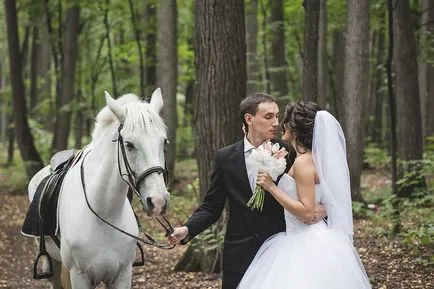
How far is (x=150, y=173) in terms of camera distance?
443 centimetres

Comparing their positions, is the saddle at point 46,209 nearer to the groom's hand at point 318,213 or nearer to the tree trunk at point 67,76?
the groom's hand at point 318,213

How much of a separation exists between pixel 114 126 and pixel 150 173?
34.2 inches

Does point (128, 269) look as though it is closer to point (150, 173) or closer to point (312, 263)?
point (150, 173)

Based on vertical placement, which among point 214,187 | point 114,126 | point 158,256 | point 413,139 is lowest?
point 158,256

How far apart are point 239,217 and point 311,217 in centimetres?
58

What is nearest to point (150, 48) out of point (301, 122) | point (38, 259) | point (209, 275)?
point (209, 275)

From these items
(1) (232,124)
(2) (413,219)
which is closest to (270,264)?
(1) (232,124)

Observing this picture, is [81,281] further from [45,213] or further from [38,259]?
[38,259]

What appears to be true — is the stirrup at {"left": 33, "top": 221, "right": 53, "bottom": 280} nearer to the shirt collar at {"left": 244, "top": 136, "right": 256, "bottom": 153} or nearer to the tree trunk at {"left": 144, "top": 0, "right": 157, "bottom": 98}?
the shirt collar at {"left": 244, "top": 136, "right": 256, "bottom": 153}

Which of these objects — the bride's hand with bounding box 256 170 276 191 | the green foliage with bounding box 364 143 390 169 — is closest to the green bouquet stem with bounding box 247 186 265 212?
the bride's hand with bounding box 256 170 276 191

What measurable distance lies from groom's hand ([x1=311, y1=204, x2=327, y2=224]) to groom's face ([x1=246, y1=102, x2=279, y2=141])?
1.97ft

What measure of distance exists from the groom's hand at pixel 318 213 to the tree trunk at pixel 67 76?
51.9 ft

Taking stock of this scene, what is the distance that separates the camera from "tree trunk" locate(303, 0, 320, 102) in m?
8.83

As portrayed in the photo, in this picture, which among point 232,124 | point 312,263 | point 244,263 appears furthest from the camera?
point 232,124
